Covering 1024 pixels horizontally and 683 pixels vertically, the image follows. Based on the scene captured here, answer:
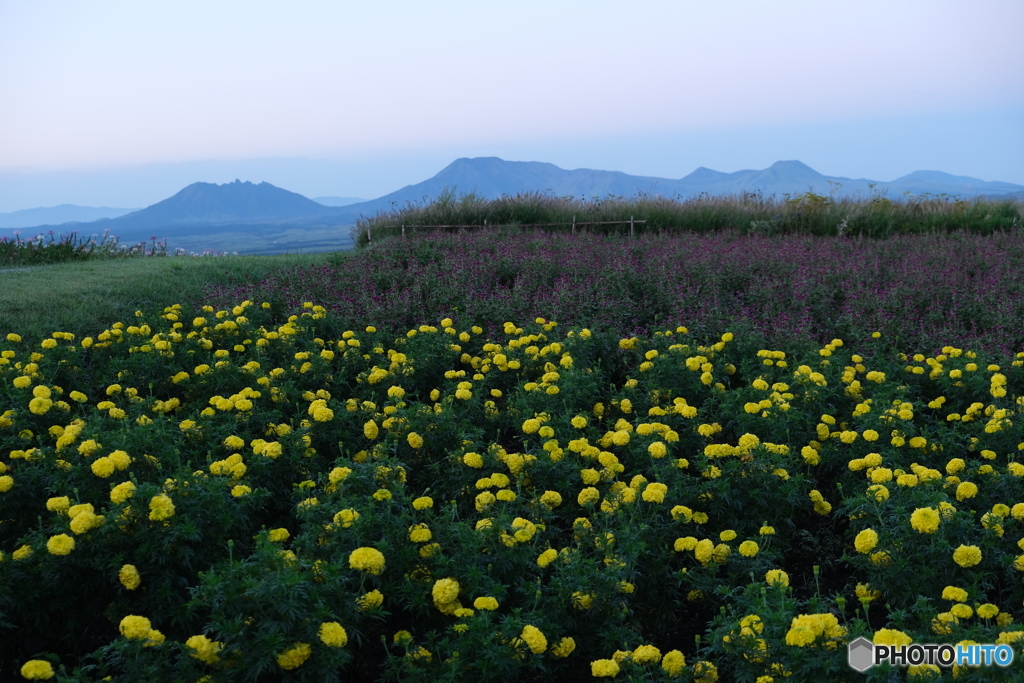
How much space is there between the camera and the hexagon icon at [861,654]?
2.46m

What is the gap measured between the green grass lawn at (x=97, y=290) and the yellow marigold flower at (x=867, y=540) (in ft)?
24.2

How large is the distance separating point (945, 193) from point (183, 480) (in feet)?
55.1

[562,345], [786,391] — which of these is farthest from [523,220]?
[786,391]

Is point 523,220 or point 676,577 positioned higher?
point 523,220

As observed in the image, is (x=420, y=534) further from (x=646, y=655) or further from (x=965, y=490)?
(x=965, y=490)

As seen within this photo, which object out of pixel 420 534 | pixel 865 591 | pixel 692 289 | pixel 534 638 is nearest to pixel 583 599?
pixel 534 638

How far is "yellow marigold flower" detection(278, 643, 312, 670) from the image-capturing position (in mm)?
2451

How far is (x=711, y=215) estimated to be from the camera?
48.6ft

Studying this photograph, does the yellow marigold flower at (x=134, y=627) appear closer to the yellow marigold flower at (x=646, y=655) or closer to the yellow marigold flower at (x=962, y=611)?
the yellow marigold flower at (x=646, y=655)

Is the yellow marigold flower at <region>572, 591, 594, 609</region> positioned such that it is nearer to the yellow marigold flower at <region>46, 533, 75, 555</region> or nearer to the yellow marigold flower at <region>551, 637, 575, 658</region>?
the yellow marigold flower at <region>551, 637, 575, 658</region>

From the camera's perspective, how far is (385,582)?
3.11m

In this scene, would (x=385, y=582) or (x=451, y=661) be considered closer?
(x=451, y=661)

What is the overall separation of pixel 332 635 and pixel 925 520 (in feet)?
8.35

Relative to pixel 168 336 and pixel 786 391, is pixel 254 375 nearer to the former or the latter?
pixel 168 336
